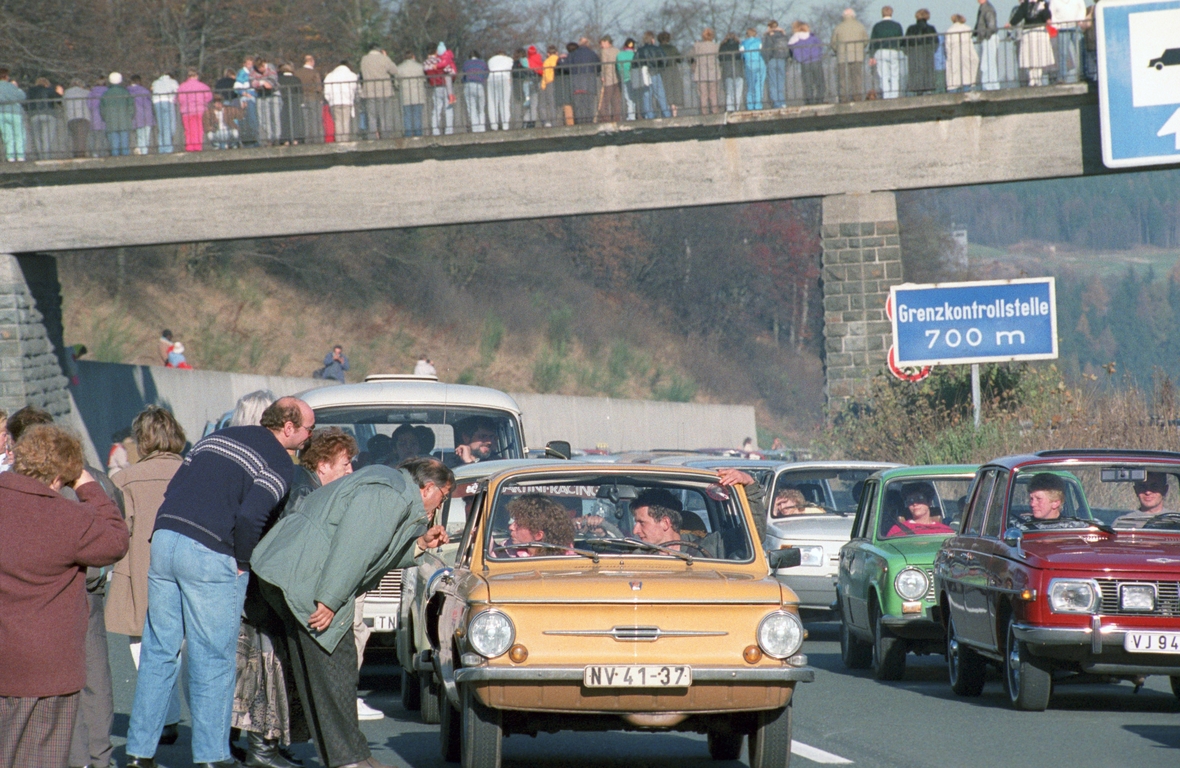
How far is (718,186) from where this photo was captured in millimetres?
35156

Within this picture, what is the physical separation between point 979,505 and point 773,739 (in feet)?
14.8

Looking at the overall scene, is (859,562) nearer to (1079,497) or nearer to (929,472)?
(929,472)

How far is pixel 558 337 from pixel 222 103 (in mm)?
32306

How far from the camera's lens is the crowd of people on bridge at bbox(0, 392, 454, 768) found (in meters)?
6.34

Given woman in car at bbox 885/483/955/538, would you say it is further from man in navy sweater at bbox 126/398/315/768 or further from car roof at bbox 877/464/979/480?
man in navy sweater at bbox 126/398/315/768

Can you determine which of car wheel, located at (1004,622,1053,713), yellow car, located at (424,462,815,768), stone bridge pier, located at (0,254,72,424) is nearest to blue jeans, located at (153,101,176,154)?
stone bridge pier, located at (0,254,72,424)

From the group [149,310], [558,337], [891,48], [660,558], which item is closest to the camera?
[660,558]

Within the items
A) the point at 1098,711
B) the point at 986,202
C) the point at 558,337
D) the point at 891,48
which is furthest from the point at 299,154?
the point at 986,202

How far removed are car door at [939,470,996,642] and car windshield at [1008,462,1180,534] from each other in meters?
0.26

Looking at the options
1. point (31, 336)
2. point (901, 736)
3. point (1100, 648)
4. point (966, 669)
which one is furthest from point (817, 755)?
point (31, 336)

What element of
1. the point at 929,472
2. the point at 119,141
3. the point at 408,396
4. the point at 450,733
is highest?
the point at 119,141

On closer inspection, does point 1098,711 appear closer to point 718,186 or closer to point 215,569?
point 215,569

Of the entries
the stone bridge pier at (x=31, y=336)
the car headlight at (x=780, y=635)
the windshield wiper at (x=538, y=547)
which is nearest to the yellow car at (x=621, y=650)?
the car headlight at (x=780, y=635)

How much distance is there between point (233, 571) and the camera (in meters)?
7.93
